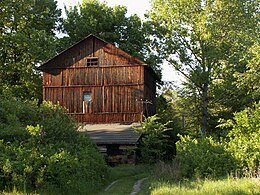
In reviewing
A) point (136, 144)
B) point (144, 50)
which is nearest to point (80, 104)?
point (136, 144)

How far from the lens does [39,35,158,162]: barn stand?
34.8 meters

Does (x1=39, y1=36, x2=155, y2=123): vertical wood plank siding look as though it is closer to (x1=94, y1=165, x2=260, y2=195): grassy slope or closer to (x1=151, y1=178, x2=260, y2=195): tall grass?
(x1=94, y1=165, x2=260, y2=195): grassy slope

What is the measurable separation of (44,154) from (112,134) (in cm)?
1470

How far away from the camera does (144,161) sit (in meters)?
29.4

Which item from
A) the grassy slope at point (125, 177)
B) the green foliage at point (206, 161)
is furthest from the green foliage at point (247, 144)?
the grassy slope at point (125, 177)

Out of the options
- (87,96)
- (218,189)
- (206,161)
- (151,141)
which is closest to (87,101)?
(87,96)

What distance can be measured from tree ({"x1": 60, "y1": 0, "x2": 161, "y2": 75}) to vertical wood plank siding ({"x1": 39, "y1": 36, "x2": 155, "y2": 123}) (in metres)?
8.02

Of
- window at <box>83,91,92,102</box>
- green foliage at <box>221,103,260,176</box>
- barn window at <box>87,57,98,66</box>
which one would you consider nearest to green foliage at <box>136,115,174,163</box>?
window at <box>83,91,92,102</box>

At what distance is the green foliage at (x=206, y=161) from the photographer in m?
18.3

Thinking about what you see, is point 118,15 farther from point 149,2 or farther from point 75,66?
point 75,66

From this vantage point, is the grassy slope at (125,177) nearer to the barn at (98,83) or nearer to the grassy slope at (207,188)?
the grassy slope at (207,188)

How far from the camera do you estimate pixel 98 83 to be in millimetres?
35531

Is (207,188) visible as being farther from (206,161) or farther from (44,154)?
(44,154)

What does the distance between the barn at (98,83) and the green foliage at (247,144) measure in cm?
1497
